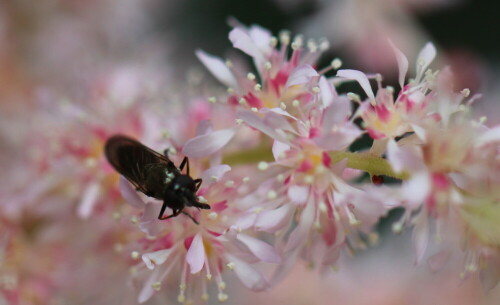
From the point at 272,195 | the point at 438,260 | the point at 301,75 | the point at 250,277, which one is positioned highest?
the point at 301,75

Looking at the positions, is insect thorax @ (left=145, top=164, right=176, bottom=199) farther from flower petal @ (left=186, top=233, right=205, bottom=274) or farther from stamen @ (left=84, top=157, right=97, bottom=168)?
stamen @ (left=84, top=157, right=97, bottom=168)

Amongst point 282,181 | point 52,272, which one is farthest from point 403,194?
point 52,272

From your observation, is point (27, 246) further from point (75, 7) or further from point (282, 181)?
point (75, 7)

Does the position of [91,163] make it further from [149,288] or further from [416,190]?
[416,190]

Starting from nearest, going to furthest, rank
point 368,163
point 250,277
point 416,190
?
point 416,190 → point 368,163 → point 250,277

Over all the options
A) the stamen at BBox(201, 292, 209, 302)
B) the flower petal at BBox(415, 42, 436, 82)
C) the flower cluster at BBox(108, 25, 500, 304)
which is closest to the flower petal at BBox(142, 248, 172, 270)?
the flower cluster at BBox(108, 25, 500, 304)

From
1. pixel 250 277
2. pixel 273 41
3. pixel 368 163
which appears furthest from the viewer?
pixel 273 41

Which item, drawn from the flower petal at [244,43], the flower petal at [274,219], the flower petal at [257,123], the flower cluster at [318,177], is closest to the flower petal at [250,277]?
the flower cluster at [318,177]

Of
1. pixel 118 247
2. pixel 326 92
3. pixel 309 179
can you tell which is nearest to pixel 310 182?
pixel 309 179
